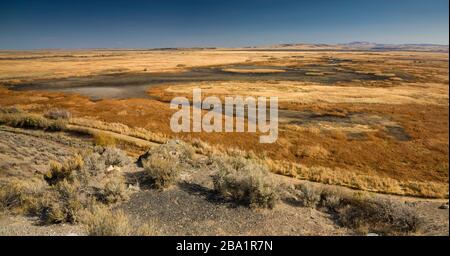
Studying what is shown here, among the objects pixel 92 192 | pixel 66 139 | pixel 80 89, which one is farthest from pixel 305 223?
pixel 80 89

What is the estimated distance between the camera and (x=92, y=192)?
35.7 ft

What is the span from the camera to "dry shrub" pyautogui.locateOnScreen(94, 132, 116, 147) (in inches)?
880

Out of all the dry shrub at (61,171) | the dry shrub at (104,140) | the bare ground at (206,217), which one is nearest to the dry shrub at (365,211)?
the bare ground at (206,217)

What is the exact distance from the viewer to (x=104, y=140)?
22.9 metres

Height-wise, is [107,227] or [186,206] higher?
[107,227]

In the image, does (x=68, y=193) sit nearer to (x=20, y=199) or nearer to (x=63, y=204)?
(x=63, y=204)

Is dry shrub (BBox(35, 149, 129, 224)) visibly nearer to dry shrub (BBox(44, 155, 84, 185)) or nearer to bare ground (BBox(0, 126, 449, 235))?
dry shrub (BBox(44, 155, 84, 185))

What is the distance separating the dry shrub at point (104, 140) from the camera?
73.3 feet

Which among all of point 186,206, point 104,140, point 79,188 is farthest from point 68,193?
point 104,140

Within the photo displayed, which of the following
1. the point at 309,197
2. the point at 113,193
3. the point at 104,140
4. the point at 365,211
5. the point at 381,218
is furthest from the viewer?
the point at 104,140

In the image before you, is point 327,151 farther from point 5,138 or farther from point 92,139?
point 5,138

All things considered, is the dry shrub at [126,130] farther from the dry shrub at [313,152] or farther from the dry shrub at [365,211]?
the dry shrub at [365,211]

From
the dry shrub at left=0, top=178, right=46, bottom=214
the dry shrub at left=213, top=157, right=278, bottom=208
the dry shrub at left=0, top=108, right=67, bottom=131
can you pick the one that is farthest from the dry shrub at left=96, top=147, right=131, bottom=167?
the dry shrub at left=0, top=108, right=67, bottom=131
